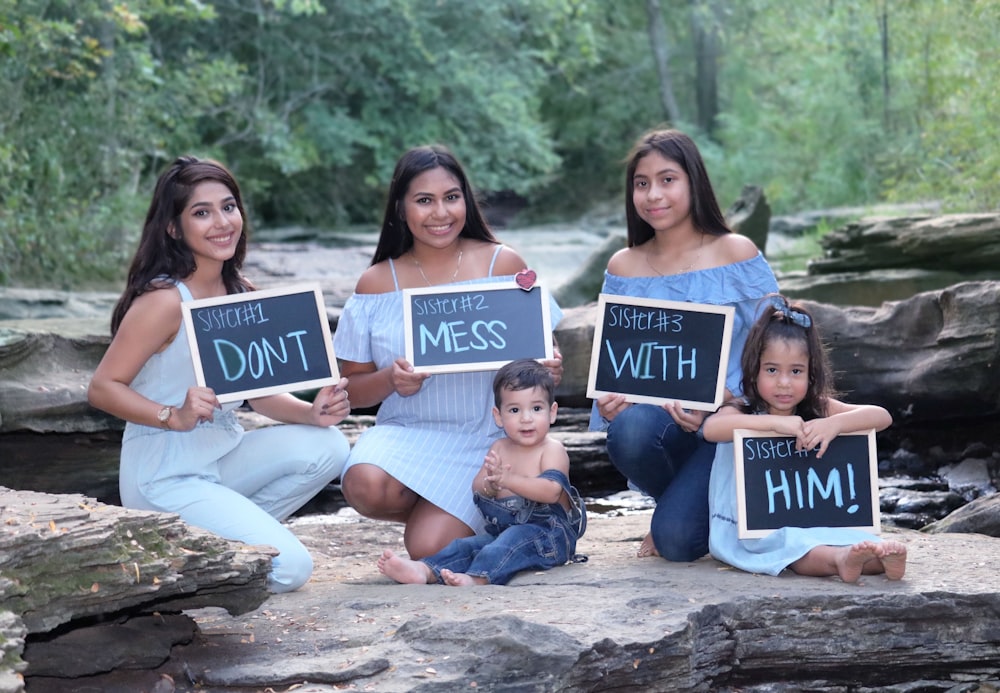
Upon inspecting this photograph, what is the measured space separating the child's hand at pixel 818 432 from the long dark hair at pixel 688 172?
873 mm

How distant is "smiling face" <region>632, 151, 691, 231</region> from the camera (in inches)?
163

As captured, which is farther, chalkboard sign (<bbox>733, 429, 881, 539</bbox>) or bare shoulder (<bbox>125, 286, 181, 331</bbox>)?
bare shoulder (<bbox>125, 286, 181, 331</bbox>)

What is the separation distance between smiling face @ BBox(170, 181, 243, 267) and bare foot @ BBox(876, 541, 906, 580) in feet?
7.47

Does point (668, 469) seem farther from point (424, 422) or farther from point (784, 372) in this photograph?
point (424, 422)

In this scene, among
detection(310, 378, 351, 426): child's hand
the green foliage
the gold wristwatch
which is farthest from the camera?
the green foliage

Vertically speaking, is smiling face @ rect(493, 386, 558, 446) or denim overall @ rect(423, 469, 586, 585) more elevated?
smiling face @ rect(493, 386, 558, 446)

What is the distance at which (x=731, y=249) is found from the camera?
13.9 ft

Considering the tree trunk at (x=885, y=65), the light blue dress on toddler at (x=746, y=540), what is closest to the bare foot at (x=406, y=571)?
the light blue dress on toddler at (x=746, y=540)

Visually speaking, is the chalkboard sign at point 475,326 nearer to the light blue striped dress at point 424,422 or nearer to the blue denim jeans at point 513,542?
the light blue striped dress at point 424,422

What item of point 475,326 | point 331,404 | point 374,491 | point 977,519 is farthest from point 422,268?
point 977,519

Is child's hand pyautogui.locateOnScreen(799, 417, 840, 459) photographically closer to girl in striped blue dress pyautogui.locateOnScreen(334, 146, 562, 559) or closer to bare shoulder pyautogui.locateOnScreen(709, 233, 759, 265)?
bare shoulder pyautogui.locateOnScreen(709, 233, 759, 265)

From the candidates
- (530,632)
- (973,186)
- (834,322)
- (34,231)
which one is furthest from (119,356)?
(973,186)

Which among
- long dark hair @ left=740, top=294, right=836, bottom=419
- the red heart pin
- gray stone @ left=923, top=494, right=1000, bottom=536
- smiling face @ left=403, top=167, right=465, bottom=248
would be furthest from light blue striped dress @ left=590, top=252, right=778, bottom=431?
gray stone @ left=923, top=494, right=1000, bottom=536

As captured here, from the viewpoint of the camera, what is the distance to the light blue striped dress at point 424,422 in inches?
161
